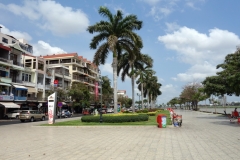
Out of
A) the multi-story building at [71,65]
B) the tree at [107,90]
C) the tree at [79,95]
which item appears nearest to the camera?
the tree at [79,95]

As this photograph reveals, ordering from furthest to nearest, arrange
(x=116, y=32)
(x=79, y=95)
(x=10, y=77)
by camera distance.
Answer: (x=79, y=95) < (x=10, y=77) < (x=116, y=32)

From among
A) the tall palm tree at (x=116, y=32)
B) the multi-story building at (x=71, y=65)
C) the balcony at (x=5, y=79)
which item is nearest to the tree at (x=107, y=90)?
the multi-story building at (x=71, y=65)

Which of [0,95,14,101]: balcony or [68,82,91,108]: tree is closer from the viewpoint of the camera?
[0,95,14,101]: balcony

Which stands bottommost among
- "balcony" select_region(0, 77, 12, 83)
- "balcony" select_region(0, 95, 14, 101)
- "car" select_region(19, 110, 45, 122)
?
"car" select_region(19, 110, 45, 122)

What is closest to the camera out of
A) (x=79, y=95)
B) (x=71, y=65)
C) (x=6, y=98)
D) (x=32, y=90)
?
(x=6, y=98)

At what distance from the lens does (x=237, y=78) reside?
69.0 ft

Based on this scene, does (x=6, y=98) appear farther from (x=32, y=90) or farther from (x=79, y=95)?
(x=79, y=95)

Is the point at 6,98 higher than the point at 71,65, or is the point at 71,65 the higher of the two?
the point at 71,65

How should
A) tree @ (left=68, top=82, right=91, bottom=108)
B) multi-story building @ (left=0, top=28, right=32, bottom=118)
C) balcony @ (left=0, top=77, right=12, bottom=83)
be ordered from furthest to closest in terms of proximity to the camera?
tree @ (left=68, top=82, right=91, bottom=108) → multi-story building @ (left=0, top=28, right=32, bottom=118) → balcony @ (left=0, top=77, right=12, bottom=83)

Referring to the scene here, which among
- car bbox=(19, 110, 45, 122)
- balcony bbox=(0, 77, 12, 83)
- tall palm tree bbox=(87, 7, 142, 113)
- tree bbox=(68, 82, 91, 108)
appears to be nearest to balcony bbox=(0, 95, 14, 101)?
balcony bbox=(0, 77, 12, 83)

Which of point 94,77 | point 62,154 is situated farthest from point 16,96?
point 94,77

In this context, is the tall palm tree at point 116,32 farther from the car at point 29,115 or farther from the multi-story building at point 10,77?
the multi-story building at point 10,77

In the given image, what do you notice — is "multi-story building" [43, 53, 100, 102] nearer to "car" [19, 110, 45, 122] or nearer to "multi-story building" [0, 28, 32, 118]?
"multi-story building" [0, 28, 32, 118]

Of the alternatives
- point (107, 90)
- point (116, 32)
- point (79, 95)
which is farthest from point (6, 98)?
point (107, 90)
